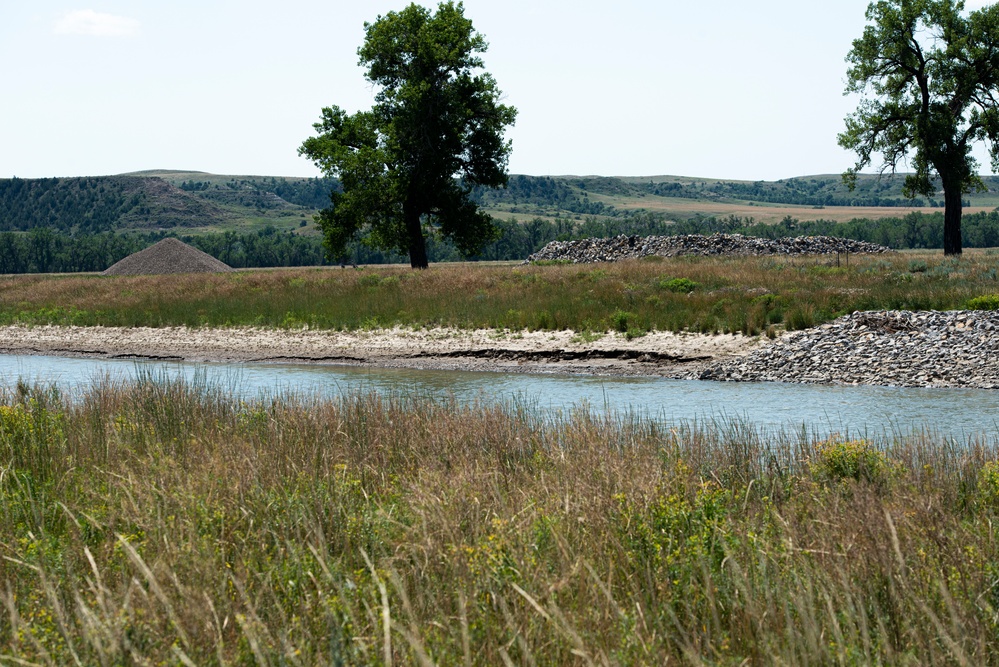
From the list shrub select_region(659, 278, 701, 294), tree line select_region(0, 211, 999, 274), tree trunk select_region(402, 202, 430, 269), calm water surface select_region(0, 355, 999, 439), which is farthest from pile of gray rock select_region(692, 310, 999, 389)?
tree line select_region(0, 211, 999, 274)

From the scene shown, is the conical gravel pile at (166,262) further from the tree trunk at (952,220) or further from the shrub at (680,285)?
the tree trunk at (952,220)

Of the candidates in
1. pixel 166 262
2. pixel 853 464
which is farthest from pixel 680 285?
pixel 166 262

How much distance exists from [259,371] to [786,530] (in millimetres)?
19142

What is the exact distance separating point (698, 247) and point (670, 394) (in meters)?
28.4

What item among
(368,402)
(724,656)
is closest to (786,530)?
(724,656)

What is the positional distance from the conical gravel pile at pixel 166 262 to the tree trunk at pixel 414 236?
22.6 meters

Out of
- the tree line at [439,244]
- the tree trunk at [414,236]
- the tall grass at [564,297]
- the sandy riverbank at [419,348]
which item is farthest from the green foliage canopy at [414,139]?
the tree line at [439,244]

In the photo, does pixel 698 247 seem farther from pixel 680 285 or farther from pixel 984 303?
pixel 984 303

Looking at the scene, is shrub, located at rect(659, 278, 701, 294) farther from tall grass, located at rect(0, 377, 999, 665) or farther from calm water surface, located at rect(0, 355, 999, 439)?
tall grass, located at rect(0, 377, 999, 665)

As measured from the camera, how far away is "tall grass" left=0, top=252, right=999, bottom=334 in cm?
2380

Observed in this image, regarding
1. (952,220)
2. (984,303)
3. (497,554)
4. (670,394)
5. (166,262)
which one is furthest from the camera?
(166,262)

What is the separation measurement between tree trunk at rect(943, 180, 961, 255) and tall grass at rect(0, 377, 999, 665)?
33.2 m

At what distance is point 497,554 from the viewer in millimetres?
4941

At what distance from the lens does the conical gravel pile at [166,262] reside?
6128cm
